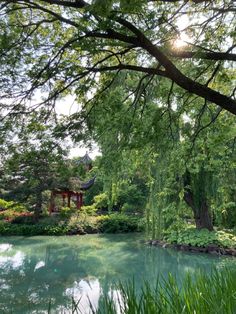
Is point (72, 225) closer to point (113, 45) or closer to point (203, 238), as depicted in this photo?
point (203, 238)

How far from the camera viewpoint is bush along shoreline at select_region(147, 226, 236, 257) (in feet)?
31.3

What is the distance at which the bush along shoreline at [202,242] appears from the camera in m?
9.55

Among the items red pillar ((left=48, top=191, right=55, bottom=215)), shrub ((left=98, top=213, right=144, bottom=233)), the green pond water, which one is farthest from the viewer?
red pillar ((left=48, top=191, right=55, bottom=215))

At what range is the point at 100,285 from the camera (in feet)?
20.5

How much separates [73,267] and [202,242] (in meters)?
3.88

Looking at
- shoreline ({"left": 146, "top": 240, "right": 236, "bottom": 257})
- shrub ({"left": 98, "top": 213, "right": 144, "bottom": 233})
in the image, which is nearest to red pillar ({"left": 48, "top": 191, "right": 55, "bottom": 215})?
shrub ({"left": 98, "top": 213, "right": 144, "bottom": 233})

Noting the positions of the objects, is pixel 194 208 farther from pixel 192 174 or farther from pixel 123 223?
pixel 123 223

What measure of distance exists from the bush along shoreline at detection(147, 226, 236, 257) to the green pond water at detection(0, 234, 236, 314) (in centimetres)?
38

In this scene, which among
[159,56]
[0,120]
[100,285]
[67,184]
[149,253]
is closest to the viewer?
[159,56]

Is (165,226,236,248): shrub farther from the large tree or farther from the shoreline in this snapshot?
the large tree

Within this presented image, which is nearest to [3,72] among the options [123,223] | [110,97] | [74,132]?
[74,132]

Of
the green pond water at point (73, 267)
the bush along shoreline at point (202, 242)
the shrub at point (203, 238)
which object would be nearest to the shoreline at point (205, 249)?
the bush along shoreline at point (202, 242)

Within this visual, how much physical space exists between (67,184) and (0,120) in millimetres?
10927

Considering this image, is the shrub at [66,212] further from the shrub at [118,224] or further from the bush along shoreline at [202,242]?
the bush along shoreline at [202,242]
